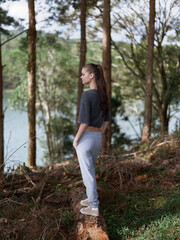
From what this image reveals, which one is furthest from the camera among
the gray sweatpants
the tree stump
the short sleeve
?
the gray sweatpants

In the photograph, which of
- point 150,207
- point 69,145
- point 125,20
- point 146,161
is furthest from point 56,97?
point 150,207

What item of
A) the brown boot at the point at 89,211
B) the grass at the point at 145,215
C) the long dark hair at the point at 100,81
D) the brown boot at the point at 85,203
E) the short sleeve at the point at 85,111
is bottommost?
the grass at the point at 145,215

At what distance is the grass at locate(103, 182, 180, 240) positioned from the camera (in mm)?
3641

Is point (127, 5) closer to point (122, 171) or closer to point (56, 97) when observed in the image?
point (122, 171)

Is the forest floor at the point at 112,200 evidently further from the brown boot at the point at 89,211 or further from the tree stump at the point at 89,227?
the brown boot at the point at 89,211

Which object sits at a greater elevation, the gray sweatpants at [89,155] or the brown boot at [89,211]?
the gray sweatpants at [89,155]

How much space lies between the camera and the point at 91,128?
3.61 m

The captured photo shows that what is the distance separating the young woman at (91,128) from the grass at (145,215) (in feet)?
1.72

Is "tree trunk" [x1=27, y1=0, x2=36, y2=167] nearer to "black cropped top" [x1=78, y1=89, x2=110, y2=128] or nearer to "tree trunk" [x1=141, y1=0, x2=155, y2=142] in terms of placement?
"tree trunk" [x1=141, y1=0, x2=155, y2=142]

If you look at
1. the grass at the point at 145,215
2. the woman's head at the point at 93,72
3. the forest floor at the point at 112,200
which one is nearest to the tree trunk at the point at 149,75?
the forest floor at the point at 112,200

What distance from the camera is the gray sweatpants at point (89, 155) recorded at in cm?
357

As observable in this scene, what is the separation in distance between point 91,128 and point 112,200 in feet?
5.31

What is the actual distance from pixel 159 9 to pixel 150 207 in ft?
33.3

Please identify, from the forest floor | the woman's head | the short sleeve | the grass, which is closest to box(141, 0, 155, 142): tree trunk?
the forest floor
